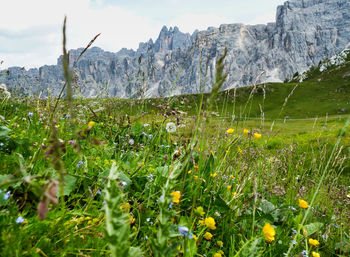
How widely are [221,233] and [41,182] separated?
1.56m

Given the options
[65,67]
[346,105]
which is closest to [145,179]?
[65,67]

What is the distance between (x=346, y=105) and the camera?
79.6m

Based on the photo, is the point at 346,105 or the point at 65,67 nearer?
the point at 65,67

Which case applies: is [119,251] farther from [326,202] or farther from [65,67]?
[326,202]

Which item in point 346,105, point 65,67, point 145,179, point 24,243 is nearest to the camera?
point 65,67

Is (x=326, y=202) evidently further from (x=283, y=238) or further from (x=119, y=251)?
(x=119, y=251)

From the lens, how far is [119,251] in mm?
833

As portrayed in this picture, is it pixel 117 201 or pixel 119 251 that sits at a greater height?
pixel 117 201

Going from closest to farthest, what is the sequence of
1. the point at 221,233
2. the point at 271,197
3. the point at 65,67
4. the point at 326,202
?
the point at 65,67, the point at 221,233, the point at 271,197, the point at 326,202

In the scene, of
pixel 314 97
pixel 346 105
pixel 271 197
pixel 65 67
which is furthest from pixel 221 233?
pixel 314 97

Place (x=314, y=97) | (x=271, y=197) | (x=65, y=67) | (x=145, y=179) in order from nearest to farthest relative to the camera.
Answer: (x=65, y=67) → (x=145, y=179) → (x=271, y=197) → (x=314, y=97)

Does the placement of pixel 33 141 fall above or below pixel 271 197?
above

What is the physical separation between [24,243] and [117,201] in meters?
0.85

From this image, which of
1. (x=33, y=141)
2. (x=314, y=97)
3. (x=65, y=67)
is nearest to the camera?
(x=65, y=67)
